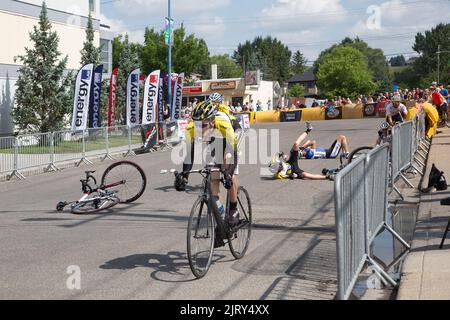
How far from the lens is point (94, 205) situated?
10.9m

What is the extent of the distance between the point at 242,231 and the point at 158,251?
109 cm

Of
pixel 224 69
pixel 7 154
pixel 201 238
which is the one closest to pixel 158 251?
pixel 201 238

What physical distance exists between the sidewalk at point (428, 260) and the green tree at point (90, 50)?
25304 mm

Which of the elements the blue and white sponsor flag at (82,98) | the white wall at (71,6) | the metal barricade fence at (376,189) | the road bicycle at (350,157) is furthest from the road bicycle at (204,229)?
the white wall at (71,6)

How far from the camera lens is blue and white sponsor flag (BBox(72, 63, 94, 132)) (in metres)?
24.7

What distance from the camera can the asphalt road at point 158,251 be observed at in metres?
5.97

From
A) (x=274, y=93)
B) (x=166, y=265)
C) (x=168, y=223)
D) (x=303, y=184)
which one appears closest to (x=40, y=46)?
(x=303, y=184)

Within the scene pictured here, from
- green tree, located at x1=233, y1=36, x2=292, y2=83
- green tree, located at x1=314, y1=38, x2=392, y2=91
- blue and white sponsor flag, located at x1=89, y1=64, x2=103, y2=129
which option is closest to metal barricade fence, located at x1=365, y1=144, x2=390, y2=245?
blue and white sponsor flag, located at x1=89, y1=64, x2=103, y2=129

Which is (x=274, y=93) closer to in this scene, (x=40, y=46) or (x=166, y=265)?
(x=40, y=46)

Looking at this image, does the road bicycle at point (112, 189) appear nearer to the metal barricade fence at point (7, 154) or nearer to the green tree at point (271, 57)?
the metal barricade fence at point (7, 154)

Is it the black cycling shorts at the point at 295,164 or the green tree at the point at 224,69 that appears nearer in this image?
the black cycling shorts at the point at 295,164

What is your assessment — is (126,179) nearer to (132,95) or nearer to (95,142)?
(95,142)

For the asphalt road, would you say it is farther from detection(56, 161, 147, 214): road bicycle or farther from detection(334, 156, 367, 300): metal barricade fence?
detection(334, 156, 367, 300): metal barricade fence

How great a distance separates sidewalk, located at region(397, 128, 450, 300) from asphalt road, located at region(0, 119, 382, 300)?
78 cm
